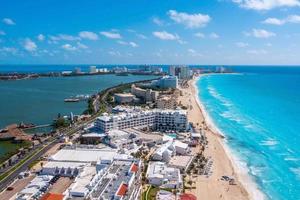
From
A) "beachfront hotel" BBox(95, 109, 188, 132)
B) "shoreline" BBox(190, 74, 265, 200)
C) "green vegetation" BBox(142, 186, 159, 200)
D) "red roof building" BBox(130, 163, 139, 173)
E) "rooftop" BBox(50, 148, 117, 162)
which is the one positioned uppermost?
"red roof building" BBox(130, 163, 139, 173)

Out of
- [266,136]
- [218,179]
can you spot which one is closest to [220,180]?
[218,179]

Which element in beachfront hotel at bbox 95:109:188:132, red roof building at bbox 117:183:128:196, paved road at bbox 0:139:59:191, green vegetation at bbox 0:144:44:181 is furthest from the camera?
beachfront hotel at bbox 95:109:188:132

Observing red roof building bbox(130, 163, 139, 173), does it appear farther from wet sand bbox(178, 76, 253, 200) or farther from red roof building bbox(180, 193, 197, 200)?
wet sand bbox(178, 76, 253, 200)

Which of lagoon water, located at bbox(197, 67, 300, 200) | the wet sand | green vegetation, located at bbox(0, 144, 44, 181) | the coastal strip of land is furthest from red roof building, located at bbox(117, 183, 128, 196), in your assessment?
green vegetation, located at bbox(0, 144, 44, 181)

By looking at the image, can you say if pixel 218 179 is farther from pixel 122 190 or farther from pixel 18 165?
pixel 18 165

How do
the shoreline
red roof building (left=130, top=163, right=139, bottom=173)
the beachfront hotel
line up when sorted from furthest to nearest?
the beachfront hotel, the shoreline, red roof building (left=130, top=163, right=139, bottom=173)

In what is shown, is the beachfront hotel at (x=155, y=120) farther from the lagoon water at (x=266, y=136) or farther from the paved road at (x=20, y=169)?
the paved road at (x=20, y=169)

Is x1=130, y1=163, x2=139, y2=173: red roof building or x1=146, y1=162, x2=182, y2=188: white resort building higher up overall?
x1=130, y1=163, x2=139, y2=173: red roof building

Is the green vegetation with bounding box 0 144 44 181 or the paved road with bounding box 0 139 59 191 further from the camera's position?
the green vegetation with bounding box 0 144 44 181

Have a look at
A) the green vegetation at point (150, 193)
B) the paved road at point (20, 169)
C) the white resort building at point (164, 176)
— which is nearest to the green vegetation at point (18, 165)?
the paved road at point (20, 169)

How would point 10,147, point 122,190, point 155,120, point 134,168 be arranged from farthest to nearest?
point 155,120, point 10,147, point 134,168, point 122,190

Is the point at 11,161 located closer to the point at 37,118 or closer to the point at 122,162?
the point at 122,162
